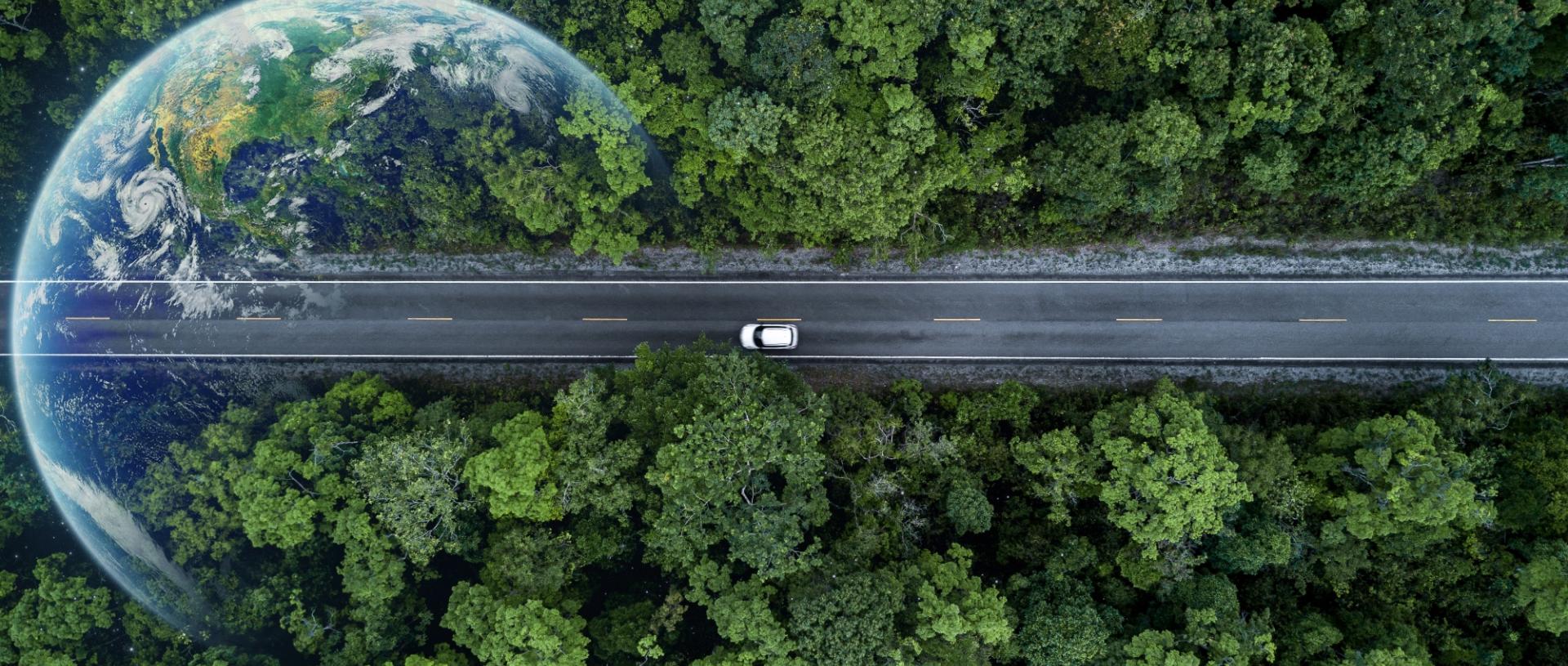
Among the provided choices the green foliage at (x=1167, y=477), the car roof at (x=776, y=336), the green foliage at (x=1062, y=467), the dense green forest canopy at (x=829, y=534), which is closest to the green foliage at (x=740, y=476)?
the dense green forest canopy at (x=829, y=534)

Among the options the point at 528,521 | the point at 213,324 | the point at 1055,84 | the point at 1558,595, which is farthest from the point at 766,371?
the point at 1558,595

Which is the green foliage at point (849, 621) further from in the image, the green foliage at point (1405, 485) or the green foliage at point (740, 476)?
the green foliage at point (1405, 485)

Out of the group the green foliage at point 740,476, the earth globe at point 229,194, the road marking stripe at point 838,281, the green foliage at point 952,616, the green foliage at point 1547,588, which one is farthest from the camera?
the road marking stripe at point 838,281

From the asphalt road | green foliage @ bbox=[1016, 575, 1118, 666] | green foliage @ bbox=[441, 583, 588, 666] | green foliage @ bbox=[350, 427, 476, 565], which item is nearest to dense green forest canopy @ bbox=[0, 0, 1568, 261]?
the asphalt road

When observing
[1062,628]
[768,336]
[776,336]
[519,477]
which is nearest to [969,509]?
[1062,628]

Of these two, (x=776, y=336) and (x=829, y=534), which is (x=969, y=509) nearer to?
(x=829, y=534)

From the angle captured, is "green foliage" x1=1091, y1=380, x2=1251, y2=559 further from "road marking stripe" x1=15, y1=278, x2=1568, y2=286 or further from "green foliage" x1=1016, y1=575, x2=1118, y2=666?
"road marking stripe" x1=15, y1=278, x2=1568, y2=286
